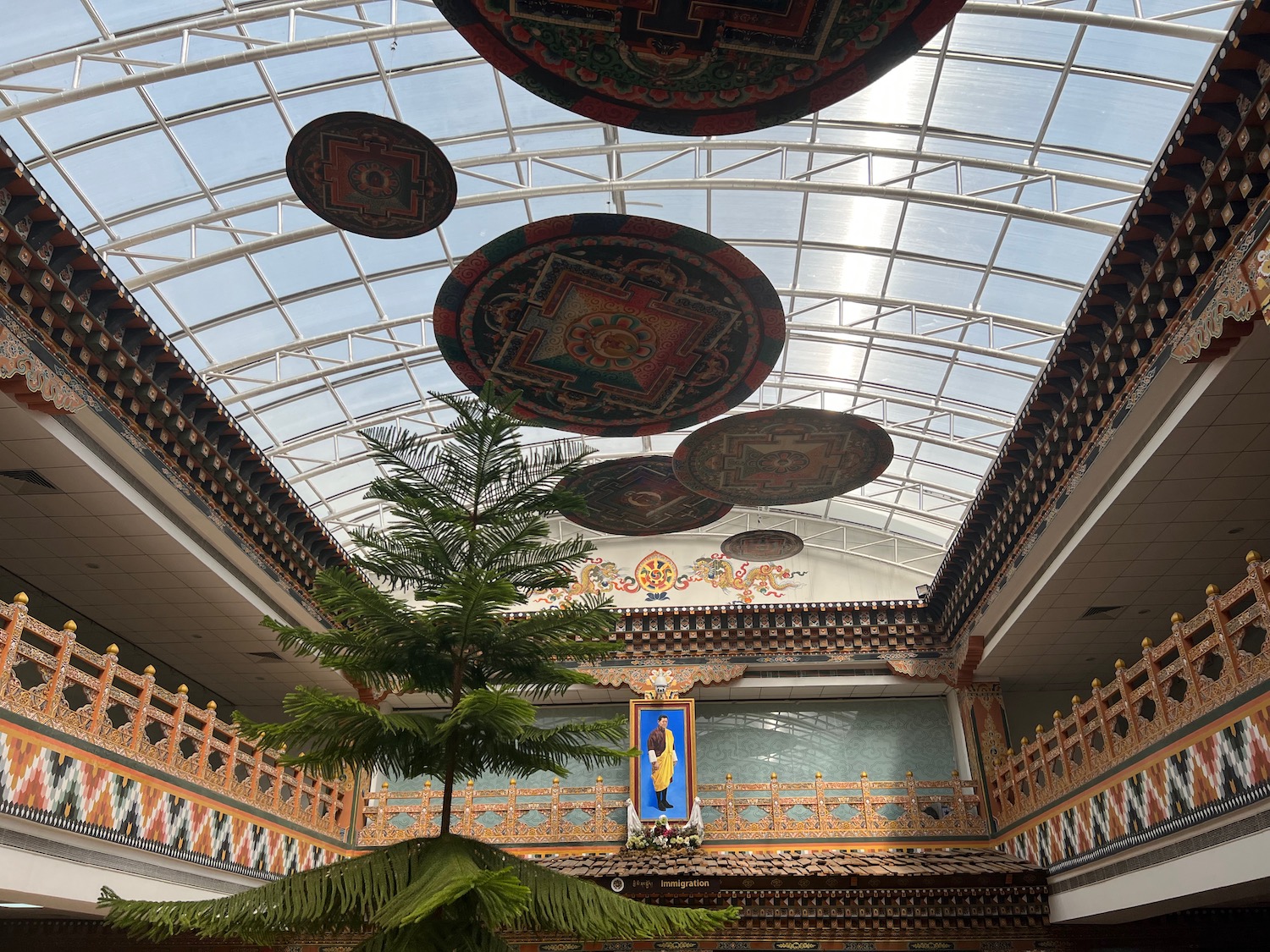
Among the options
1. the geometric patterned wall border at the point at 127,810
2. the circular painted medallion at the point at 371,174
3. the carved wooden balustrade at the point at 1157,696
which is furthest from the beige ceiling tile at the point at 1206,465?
the geometric patterned wall border at the point at 127,810

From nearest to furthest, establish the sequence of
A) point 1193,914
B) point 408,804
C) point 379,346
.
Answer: point 1193,914, point 408,804, point 379,346

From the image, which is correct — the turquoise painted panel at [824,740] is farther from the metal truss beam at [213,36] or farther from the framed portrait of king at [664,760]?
the metal truss beam at [213,36]

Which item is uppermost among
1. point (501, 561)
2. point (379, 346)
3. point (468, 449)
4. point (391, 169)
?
point (379, 346)

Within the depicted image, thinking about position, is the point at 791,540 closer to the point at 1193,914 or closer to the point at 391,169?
the point at 1193,914

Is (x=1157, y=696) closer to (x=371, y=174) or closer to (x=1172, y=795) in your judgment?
(x=1172, y=795)

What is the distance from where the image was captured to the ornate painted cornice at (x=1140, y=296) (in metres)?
6.42

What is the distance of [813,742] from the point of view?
16.9 meters

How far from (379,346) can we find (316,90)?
17.4 ft

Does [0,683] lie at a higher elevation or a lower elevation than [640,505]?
lower

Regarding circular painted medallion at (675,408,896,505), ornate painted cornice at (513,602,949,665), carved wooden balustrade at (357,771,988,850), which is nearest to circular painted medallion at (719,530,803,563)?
ornate painted cornice at (513,602,949,665)

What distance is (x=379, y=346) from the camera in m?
17.2

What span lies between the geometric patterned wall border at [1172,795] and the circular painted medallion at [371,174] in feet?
30.0

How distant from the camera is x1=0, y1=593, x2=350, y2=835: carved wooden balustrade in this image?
783cm

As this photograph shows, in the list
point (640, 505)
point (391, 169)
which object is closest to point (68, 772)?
point (391, 169)
